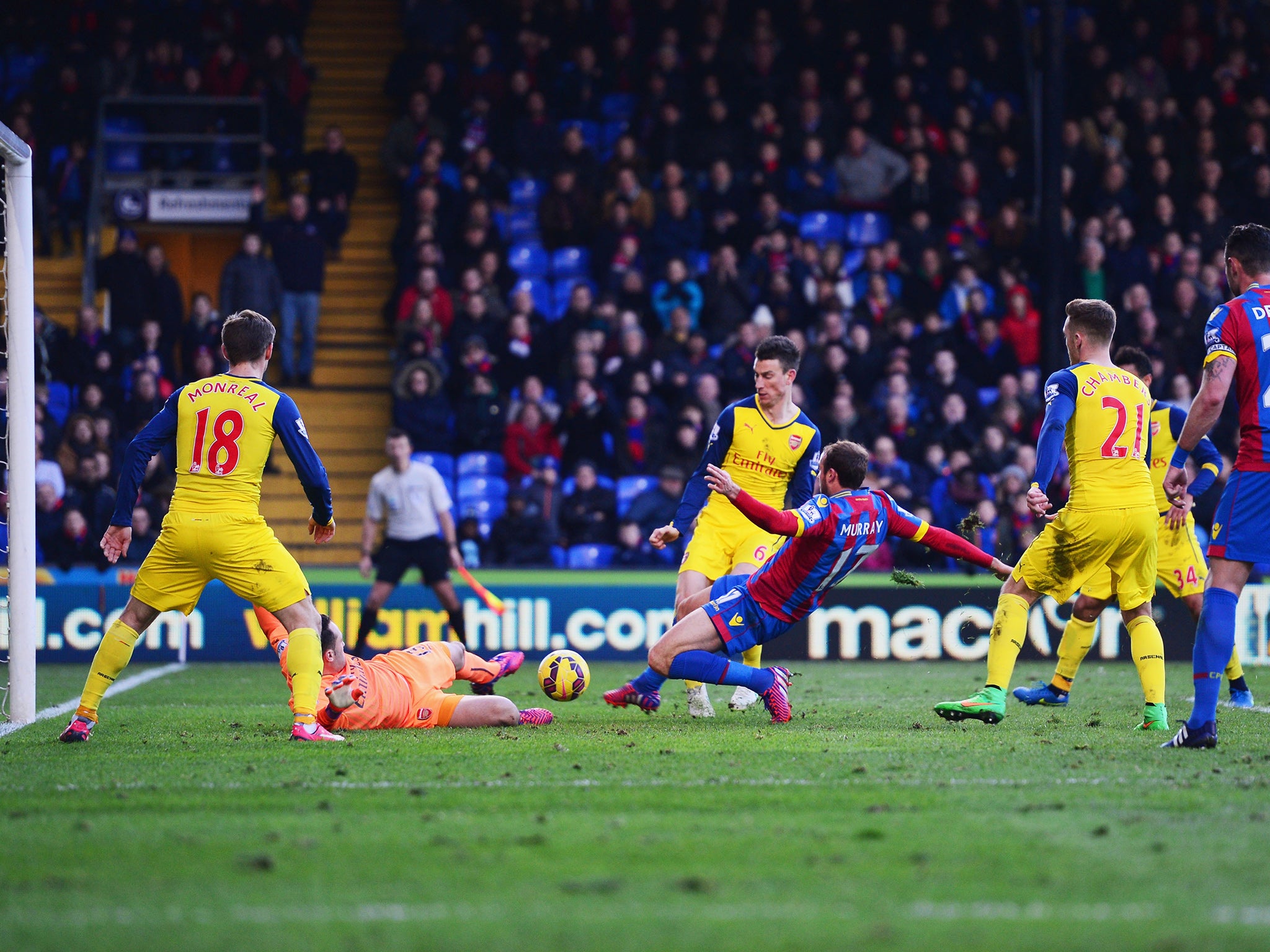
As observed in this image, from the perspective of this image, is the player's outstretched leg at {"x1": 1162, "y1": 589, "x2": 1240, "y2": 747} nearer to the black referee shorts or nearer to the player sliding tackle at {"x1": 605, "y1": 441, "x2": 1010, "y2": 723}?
the player sliding tackle at {"x1": 605, "y1": 441, "x2": 1010, "y2": 723}

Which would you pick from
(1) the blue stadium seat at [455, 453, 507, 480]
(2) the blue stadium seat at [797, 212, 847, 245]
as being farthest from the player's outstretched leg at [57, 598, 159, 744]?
(2) the blue stadium seat at [797, 212, 847, 245]

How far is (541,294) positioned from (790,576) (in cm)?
1078

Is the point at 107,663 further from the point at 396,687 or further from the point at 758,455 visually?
the point at 758,455

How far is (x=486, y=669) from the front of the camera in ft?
30.0

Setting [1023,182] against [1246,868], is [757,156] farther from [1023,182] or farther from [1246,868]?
[1246,868]

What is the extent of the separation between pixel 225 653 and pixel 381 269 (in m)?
7.13

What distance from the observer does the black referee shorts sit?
13.4 metres

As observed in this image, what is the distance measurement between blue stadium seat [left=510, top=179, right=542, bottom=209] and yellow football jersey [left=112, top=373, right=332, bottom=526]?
12105mm

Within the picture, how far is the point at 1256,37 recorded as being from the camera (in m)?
21.8

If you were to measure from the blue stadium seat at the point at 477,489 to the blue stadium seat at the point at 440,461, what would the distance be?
16 cm

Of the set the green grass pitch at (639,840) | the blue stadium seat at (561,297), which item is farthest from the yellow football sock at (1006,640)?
the blue stadium seat at (561,297)

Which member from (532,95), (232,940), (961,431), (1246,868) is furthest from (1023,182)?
(232,940)

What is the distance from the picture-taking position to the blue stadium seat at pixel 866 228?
18938mm

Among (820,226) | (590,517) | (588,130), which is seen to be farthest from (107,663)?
(588,130)
